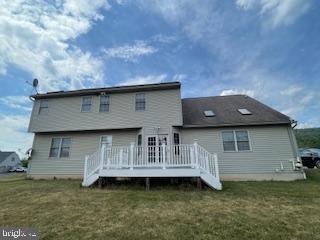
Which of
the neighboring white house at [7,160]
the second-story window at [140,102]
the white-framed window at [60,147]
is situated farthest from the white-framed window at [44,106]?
the neighboring white house at [7,160]

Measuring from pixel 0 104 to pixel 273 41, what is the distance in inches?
1081

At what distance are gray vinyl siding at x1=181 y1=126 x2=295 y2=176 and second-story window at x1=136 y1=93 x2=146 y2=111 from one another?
4.51 m

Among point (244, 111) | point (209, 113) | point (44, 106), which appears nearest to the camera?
point (244, 111)

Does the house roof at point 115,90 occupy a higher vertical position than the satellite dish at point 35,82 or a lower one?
lower

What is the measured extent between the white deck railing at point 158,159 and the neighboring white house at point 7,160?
52.8 metres

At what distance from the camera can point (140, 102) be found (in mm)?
11367

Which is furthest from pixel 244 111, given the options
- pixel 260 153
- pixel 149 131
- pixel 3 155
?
pixel 3 155

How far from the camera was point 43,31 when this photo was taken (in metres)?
10.7

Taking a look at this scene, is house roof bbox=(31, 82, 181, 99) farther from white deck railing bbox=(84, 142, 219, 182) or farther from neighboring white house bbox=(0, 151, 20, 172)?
neighboring white house bbox=(0, 151, 20, 172)

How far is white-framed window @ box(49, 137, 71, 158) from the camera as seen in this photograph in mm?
11883

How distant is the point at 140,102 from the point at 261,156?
27.2 ft

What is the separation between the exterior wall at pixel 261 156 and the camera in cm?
988

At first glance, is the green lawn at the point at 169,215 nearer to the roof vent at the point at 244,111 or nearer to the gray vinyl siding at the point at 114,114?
the gray vinyl siding at the point at 114,114

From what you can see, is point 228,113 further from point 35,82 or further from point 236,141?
point 35,82
